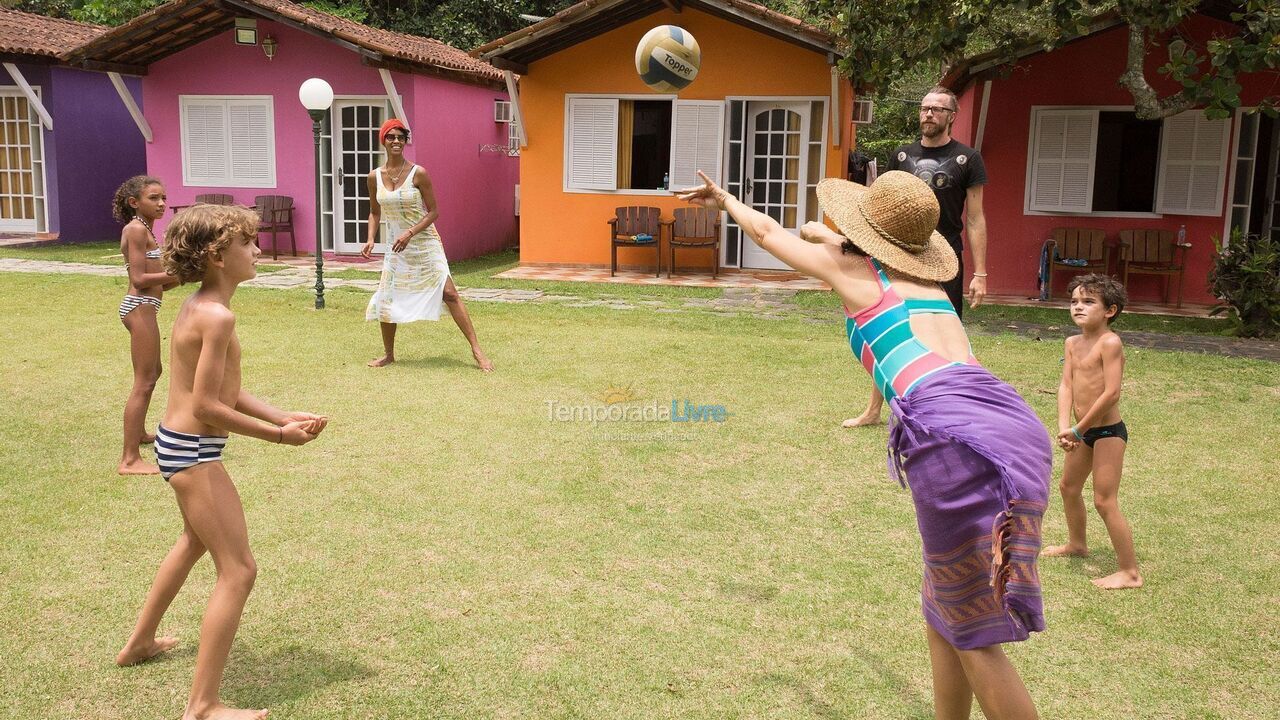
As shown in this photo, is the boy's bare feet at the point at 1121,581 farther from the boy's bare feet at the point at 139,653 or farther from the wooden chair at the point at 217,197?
the wooden chair at the point at 217,197

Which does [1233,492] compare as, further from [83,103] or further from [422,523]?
[83,103]

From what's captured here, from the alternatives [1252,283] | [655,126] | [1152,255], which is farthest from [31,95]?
[1252,283]

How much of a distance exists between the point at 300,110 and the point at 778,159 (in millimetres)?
7389

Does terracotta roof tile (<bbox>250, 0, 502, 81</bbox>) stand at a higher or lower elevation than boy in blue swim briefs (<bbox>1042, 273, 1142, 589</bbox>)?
higher

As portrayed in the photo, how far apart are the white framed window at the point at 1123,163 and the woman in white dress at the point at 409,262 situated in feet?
28.1

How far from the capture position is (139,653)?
3.25 m

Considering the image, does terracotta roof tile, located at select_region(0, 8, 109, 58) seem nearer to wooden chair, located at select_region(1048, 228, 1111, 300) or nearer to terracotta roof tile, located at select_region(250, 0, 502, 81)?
terracotta roof tile, located at select_region(250, 0, 502, 81)

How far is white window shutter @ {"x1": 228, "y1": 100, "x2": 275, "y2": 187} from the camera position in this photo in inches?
648

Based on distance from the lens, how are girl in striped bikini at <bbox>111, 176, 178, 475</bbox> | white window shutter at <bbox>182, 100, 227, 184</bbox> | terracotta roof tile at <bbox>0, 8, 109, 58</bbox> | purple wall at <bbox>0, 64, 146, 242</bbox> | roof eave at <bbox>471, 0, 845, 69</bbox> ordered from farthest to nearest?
purple wall at <bbox>0, 64, 146, 242</bbox>
white window shutter at <bbox>182, 100, 227, 184</bbox>
terracotta roof tile at <bbox>0, 8, 109, 58</bbox>
roof eave at <bbox>471, 0, 845, 69</bbox>
girl in striped bikini at <bbox>111, 176, 178, 475</bbox>

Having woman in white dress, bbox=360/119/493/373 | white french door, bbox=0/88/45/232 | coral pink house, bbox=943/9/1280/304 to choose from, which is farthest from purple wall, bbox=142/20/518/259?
woman in white dress, bbox=360/119/493/373

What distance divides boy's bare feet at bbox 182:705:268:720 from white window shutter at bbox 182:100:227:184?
15336mm

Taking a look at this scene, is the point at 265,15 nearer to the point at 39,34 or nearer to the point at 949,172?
the point at 39,34

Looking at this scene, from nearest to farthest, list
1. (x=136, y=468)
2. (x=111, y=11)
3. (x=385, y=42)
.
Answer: (x=136, y=468) < (x=385, y=42) < (x=111, y=11)

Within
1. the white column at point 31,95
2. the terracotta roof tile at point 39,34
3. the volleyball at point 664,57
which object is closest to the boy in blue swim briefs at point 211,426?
the volleyball at point 664,57
